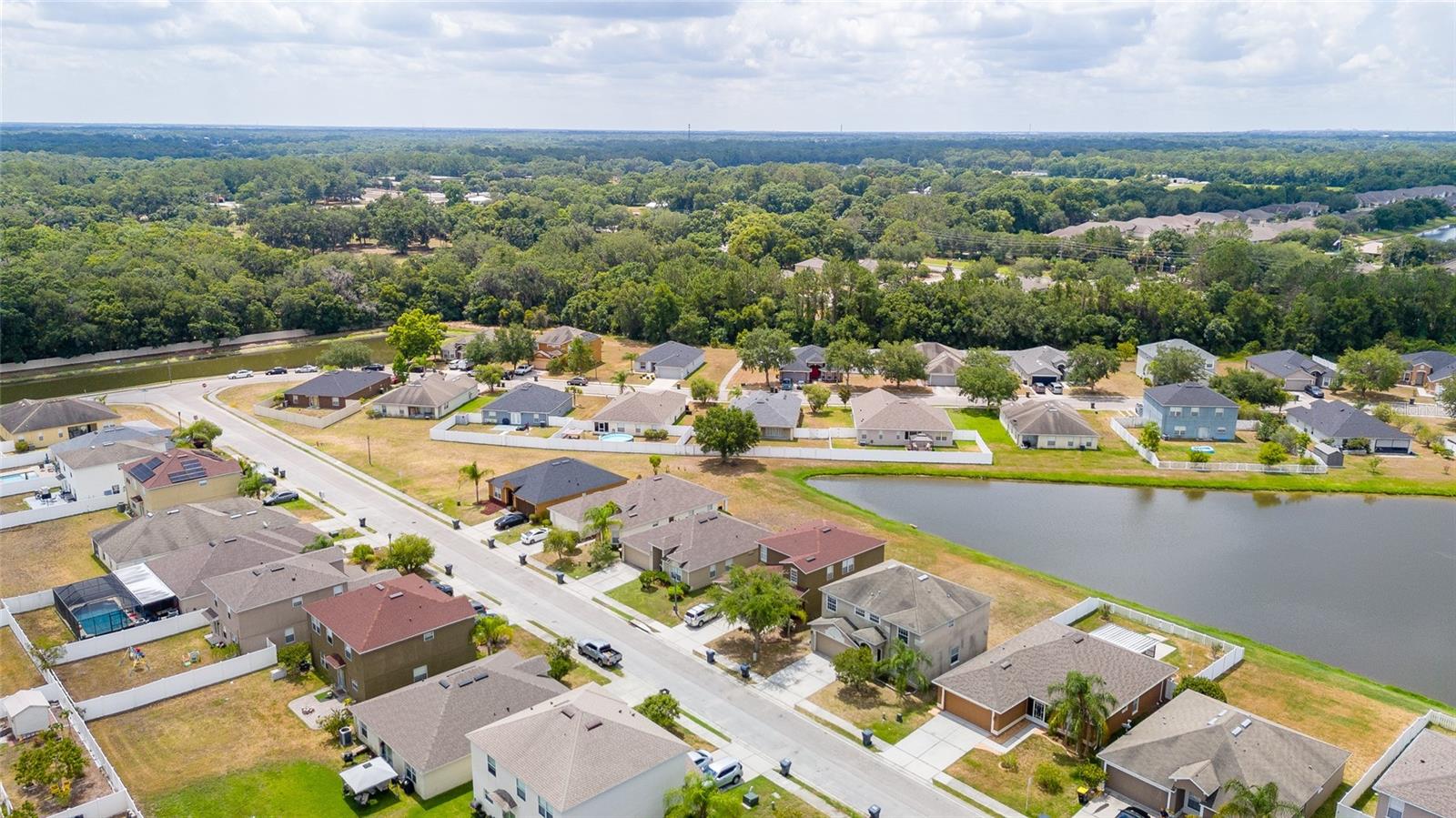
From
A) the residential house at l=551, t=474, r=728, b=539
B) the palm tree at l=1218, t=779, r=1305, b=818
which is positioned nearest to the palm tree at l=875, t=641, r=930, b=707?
the palm tree at l=1218, t=779, r=1305, b=818

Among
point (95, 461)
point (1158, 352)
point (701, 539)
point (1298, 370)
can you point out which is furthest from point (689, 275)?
point (701, 539)

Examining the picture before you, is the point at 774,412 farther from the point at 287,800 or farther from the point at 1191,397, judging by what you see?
the point at 287,800

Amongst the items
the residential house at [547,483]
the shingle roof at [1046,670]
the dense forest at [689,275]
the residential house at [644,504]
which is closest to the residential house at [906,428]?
the residential house at [644,504]

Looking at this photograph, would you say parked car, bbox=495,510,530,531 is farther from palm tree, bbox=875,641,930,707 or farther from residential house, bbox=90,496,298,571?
palm tree, bbox=875,641,930,707

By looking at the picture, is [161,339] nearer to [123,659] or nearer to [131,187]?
[123,659]

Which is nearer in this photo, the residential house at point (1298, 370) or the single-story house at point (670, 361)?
the residential house at point (1298, 370)

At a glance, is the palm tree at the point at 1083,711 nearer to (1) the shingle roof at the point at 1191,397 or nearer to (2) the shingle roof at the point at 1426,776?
(2) the shingle roof at the point at 1426,776

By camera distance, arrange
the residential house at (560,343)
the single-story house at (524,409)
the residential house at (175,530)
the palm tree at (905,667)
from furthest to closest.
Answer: the residential house at (560,343) → the single-story house at (524,409) → the residential house at (175,530) → the palm tree at (905,667)
